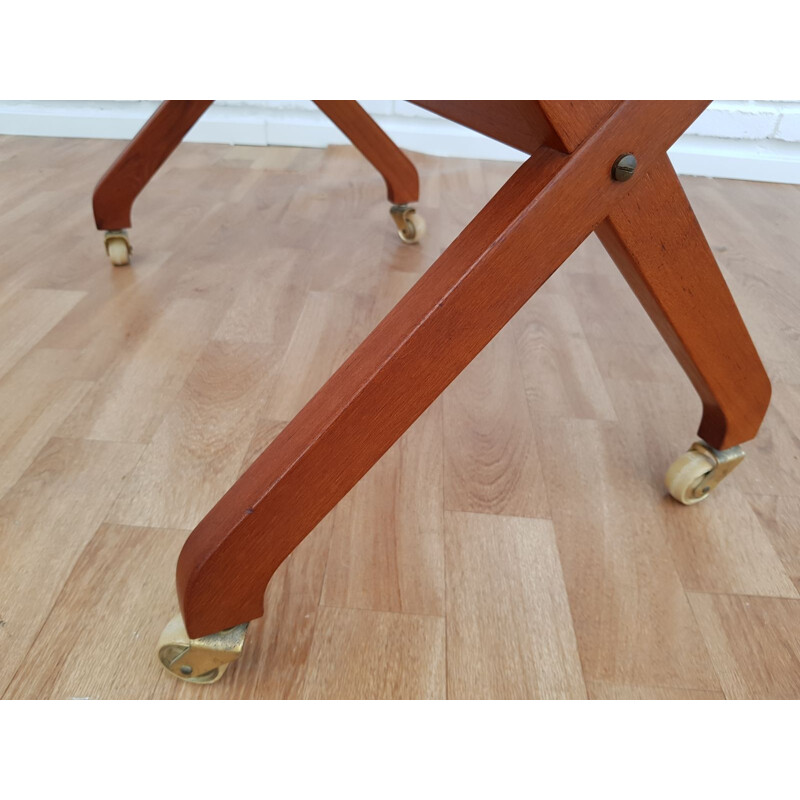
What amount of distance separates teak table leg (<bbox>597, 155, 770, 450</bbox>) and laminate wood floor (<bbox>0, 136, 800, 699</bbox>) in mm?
125

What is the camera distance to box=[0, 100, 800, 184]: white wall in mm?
1916

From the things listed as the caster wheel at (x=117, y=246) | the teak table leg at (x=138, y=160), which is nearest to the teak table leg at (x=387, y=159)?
the teak table leg at (x=138, y=160)

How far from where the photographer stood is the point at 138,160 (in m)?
1.15

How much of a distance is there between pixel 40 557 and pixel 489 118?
1.64 ft

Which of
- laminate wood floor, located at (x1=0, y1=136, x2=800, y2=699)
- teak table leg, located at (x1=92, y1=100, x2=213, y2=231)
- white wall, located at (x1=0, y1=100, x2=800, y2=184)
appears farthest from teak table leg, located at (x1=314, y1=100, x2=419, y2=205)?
white wall, located at (x1=0, y1=100, x2=800, y2=184)

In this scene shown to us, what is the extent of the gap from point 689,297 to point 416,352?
0.24 m

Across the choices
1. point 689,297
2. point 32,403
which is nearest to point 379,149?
point 32,403

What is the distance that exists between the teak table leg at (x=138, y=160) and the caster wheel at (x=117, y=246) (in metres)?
0.01

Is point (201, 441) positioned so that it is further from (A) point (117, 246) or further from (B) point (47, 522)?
(A) point (117, 246)

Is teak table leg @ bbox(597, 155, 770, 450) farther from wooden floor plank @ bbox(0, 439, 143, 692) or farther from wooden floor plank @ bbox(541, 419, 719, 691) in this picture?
wooden floor plank @ bbox(0, 439, 143, 692)

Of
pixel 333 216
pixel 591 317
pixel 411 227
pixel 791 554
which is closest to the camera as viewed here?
pixel 791 554

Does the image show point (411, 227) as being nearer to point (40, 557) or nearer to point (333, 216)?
point (333, 216)
